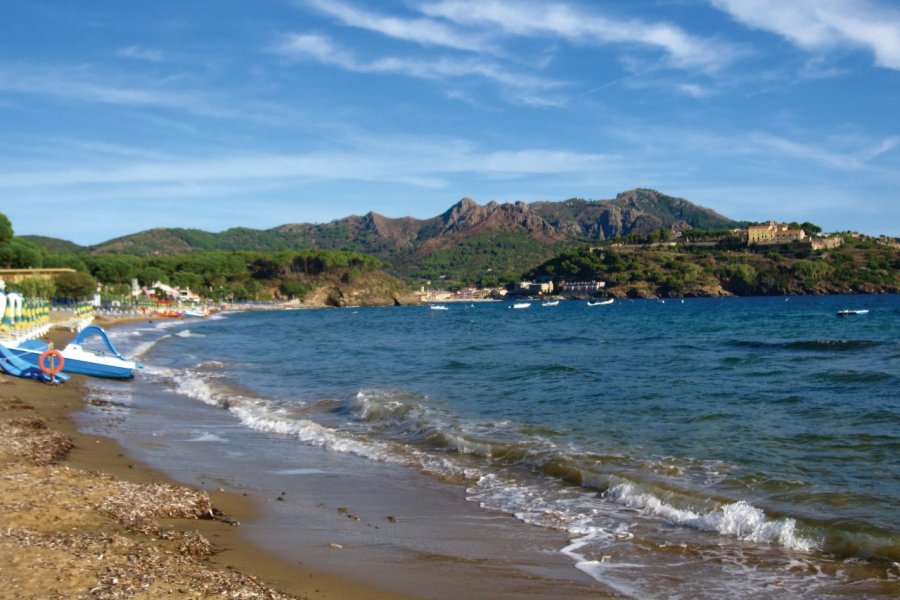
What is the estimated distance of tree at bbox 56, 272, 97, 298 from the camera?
270 feet

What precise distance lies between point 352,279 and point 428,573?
190 m

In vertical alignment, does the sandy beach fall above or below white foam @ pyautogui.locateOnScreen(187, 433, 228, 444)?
above

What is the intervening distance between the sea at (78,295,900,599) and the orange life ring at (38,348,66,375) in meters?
1.24

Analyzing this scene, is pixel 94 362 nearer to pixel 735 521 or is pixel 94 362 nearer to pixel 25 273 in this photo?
pixel 735 521

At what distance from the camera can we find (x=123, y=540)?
7203 mm

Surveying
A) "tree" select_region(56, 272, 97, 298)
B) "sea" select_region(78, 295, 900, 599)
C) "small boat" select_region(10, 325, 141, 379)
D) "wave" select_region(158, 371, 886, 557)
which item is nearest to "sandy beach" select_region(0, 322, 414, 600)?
"sea" select_region(78, 295, 900, 599)

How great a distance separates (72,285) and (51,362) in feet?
226

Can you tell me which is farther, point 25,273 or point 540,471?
point 25,273

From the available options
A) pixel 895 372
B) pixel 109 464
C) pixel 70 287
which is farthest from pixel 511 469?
pixel 70 287

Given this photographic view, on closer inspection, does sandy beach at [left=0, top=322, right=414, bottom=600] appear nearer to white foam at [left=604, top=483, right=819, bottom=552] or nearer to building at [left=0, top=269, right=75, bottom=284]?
white foam at [left=604, top=483, right=819, bottom=552]

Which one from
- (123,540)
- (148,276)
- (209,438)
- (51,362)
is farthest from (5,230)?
(123,540)

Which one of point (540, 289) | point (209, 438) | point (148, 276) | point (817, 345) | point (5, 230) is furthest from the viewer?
point (540, 289)

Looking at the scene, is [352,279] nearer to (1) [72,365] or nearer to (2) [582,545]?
(1) [72,365]

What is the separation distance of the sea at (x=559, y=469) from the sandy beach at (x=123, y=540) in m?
0.55
